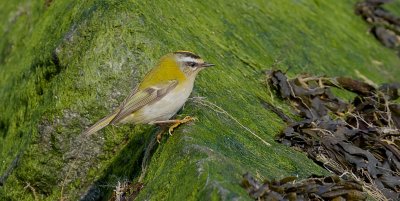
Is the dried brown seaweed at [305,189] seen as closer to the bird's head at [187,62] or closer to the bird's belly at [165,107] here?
the bird's belly at [165,107]

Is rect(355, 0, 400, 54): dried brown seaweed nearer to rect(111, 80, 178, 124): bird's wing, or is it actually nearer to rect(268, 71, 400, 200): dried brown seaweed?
rect(268, 71, 400, 200): dried brown seaweed

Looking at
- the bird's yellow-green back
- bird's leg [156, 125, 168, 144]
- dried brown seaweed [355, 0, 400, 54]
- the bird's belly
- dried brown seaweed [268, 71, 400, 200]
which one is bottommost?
dried brown seaweed [355, 0, 400, 54]

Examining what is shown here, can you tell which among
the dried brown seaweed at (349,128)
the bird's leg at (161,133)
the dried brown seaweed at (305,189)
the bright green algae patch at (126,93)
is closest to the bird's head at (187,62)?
the bright green algae patch at (126,93)

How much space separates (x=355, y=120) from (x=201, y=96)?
70.5 inches

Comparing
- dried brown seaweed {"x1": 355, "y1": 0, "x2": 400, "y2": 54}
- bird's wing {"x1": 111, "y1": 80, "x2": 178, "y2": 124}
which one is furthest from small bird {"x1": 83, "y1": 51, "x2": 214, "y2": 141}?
dried brown seaweed {"x1": 355, "y1": 0, "x2": 400, "y2": 54}

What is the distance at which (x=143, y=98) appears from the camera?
7.02 metres

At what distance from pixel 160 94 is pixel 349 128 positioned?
77.7 inches

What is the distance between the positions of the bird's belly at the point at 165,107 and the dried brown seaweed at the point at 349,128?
3.56 ft

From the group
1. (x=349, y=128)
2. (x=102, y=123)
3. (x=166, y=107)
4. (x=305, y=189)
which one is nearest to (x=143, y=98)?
(x=166, y=107)

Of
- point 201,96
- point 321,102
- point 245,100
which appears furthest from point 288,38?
point 201,96

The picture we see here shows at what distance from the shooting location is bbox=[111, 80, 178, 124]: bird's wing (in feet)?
22.8

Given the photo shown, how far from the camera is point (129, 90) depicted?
7.62m

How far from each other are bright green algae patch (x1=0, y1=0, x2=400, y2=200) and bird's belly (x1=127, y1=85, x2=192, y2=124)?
0.16m

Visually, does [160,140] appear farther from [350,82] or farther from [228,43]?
[350,82]
